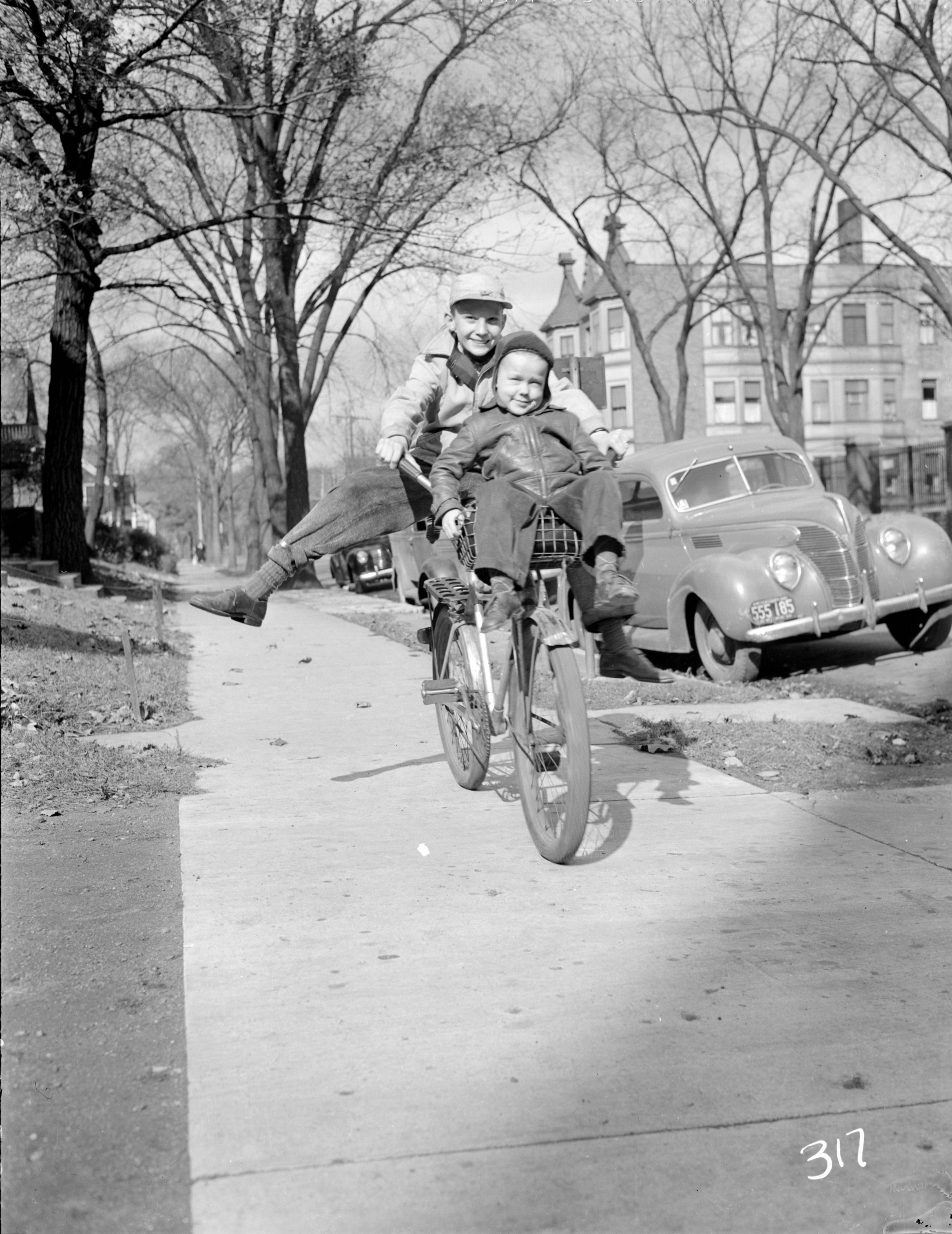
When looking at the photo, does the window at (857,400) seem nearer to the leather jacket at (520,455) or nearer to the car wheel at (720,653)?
the car wheel at (720,653)

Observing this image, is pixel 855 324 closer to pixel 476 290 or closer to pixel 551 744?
pixel 476 290

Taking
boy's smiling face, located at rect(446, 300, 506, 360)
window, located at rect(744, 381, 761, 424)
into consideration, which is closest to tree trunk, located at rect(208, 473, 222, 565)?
window, located at rect(744, 381, 761, 424)

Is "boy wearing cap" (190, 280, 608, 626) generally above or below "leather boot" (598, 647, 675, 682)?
above

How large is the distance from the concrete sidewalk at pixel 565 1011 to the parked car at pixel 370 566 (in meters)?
21.3

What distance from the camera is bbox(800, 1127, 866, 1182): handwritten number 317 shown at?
2555mm

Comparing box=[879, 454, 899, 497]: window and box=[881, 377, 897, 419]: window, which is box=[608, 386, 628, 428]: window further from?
box=[879, 454, 899, 497]: window

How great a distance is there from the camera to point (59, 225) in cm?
1753

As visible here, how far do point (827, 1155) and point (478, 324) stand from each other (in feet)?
12.1

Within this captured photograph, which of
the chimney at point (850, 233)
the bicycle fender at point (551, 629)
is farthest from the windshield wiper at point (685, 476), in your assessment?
the chimney at point (850, 233)

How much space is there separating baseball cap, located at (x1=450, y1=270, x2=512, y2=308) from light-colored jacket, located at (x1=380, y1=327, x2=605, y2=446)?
0.22 m

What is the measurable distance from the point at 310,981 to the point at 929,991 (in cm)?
161

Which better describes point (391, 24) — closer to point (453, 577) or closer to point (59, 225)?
point (59, 225)

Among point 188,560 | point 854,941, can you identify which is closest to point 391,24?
point 854,941

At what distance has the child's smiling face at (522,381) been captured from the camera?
4.98 metres
